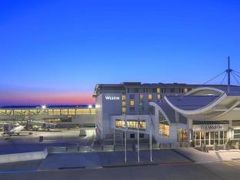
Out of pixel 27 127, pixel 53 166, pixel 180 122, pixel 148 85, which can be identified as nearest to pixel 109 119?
pixel 148 85

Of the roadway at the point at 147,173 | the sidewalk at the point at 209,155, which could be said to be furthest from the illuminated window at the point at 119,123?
the roadway at the point at 147,173

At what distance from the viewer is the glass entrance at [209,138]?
53.9 m

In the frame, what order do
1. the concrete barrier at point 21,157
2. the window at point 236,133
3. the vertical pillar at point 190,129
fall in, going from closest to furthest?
the concrete barrier at point 21,157
the vertical pillar at point 190,129
the window at point 236,133

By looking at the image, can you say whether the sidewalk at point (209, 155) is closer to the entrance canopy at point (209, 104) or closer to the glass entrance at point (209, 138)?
the glass entrance at point (209, 138)

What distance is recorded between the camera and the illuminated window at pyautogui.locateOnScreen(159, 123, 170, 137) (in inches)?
2367

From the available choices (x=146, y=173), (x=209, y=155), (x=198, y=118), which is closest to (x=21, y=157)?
(x=146, y=173)

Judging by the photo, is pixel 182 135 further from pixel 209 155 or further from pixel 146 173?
pixel 146 173

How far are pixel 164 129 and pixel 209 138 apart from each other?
9.29 m

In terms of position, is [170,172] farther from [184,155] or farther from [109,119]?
[109,119]

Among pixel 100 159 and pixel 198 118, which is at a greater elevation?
pixel 198 118

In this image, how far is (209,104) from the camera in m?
48.5

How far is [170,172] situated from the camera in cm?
3634

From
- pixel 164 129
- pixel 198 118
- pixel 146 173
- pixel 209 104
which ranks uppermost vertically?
pixel 209 104

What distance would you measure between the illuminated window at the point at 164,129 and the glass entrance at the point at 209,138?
21.6 feet
